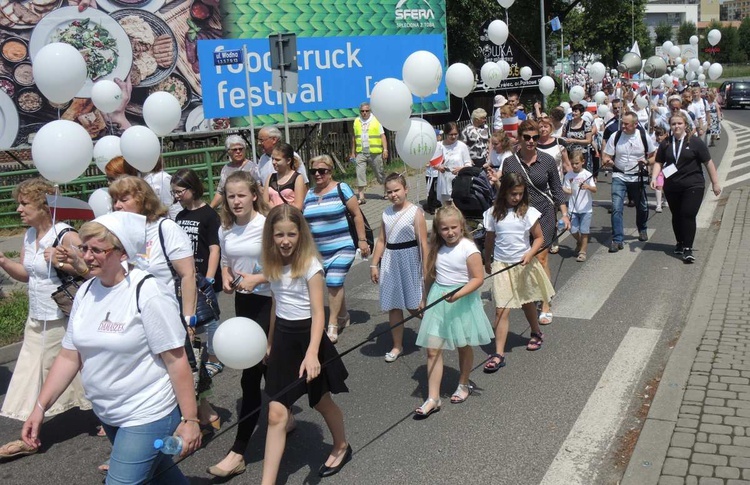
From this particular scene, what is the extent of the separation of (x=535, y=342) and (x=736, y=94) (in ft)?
125

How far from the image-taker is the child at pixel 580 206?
973 centimetres

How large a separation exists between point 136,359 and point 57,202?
229 cm

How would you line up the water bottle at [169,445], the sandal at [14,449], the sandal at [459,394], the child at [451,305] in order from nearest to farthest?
the water bottle at [169,445]
the sandal at [14,449]
the child at [451,305]
the sandal at [459,394]

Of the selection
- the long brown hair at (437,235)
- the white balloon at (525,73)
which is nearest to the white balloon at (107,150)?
the long brown hair at (437,235)

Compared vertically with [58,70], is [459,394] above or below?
below

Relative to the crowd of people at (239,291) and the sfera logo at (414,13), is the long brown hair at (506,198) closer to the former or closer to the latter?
the crowd of people at (239,291)

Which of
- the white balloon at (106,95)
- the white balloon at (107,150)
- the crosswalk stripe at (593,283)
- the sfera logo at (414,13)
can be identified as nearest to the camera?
the white balloon at (107,150)

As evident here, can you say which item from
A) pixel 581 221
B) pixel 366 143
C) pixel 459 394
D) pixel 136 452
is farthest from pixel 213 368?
pixel 366 143

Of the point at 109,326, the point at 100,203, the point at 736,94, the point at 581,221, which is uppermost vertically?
the point at 736,94

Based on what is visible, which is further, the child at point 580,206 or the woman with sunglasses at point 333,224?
the child at point 580,206

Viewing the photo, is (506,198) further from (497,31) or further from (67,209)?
(497,31)

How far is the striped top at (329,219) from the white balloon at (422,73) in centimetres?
108

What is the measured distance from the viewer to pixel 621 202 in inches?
398

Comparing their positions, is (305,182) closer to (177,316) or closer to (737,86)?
(177,316)
